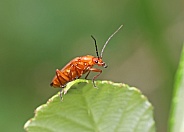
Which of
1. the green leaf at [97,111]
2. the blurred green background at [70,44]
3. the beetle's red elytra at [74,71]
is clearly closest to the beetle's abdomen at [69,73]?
the beetle's red elytra at [74,71]

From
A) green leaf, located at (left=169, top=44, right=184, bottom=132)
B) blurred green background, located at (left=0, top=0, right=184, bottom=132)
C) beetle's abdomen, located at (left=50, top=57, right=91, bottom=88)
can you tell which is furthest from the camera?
blurred green background, located at (left=0, top=0, right=184, bottom=132)

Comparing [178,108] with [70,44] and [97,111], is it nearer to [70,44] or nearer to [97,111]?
[97,111]

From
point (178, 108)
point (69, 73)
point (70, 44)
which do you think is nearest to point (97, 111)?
point (178, 108)

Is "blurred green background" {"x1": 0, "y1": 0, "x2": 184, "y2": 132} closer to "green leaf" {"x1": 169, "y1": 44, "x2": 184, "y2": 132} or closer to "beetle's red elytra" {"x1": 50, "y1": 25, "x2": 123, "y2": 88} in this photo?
"beetle's red elytra" {"x1": 50, "y1": 25, "x2": 123, "y2": 88}

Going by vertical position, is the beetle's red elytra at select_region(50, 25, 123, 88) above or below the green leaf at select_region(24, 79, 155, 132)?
above

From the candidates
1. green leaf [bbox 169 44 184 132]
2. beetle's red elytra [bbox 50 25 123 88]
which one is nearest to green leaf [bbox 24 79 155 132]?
green leaf [bbox 169 44 184 132]

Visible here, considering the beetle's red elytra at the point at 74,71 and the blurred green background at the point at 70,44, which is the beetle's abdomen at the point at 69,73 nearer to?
the beetle's red elytra at the point at 74,71
